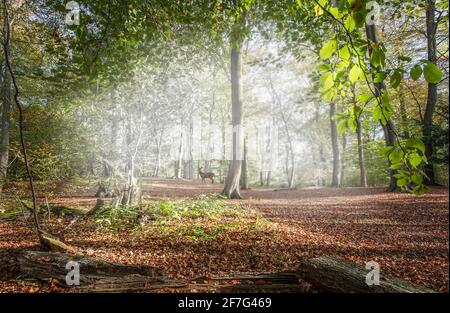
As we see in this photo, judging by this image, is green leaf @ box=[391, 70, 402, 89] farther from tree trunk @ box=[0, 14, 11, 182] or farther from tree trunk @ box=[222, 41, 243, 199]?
tree trunk @ box=[0, 14, 11, 182]

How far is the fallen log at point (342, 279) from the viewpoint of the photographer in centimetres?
229

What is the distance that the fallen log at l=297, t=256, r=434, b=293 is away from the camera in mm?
2293

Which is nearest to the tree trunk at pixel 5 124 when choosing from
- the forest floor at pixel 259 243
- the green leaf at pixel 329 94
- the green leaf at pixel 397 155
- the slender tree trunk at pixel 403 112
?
the forest floor at pixel 259 243

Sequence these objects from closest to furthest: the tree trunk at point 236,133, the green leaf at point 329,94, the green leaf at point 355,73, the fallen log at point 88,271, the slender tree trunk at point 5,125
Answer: the green leaf at point 355,73, the green leaf at point 329,94, the fallen log at point 88,271, the slender tree trunk at point 5,125, the tree trunk at point 236,133

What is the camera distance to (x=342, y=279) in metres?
2.61

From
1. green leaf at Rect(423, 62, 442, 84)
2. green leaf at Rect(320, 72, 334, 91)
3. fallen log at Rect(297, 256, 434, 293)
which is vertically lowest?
fallen log at Rect(297, 256, 434, 293)

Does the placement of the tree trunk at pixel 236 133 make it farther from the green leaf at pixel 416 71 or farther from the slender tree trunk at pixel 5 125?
the green leaf at pixel 416 71

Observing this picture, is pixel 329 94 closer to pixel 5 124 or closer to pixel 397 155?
pixel 397 155

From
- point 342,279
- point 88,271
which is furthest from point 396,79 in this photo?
point 88,271

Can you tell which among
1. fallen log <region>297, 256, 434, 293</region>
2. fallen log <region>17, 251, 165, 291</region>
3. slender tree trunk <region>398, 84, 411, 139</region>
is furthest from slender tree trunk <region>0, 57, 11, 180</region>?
slender tree trunk <region>398, 84, 411, 139</region>

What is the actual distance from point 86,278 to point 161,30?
4.13 metres
